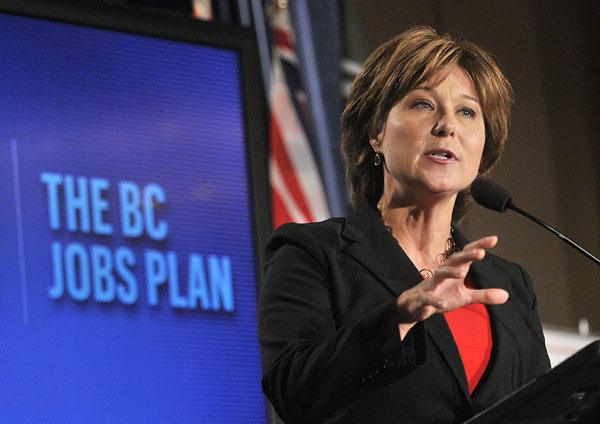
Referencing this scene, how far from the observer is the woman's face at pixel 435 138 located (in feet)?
6.64

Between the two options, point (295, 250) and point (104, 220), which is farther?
point (104, 220)

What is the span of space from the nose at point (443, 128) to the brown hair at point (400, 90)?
0.31 feet

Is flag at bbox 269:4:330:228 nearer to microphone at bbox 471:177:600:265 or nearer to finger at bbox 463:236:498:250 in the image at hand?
microphone at bbox 471:177:600:265

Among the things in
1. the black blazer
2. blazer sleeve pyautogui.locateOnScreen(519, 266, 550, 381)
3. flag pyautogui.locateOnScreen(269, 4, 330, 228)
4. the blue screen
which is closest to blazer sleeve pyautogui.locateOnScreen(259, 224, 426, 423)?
the black blazer

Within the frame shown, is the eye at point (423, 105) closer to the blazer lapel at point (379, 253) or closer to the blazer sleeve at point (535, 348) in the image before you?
the blazer lapel at point (379, 253)

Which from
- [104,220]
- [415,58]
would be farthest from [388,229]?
[104,220]

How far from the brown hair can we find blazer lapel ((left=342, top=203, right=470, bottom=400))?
0.57 feet

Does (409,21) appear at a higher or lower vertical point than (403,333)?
higher

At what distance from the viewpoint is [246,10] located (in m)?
3.49

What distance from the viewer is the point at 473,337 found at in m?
1.94

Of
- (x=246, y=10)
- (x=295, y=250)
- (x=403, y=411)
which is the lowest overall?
(x=403, y=411)

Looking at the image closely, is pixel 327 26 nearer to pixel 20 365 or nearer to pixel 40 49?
pixel 40 49

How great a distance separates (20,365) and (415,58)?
1.07m

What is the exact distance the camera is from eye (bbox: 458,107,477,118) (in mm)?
2113
